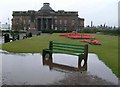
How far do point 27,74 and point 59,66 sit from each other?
238 cm

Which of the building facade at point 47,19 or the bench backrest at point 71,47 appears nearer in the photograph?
the bench backrest at point 71,47

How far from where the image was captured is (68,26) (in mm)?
108750

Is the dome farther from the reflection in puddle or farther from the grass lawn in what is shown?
the reflection in puddle

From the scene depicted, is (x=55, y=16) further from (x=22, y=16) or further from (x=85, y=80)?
(x=85, y=80)

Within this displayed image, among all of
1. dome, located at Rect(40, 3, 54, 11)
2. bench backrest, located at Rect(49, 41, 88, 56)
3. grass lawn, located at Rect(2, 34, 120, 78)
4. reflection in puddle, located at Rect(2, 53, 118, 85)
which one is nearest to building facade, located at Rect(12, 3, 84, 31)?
dome, located at Rect(40, 3, 54, 11)

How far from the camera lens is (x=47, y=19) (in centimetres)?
10756

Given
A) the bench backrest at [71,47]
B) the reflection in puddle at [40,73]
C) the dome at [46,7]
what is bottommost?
the reflection in puddle at [40,73]

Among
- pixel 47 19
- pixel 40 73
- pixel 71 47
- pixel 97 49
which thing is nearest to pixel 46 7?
pixel 47 19

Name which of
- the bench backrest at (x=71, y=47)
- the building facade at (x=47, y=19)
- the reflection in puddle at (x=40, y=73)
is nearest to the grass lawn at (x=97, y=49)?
the reflection in puddle at (x=40, y=73)

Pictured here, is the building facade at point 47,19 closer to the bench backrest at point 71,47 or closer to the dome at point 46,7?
the dome at point 46,7

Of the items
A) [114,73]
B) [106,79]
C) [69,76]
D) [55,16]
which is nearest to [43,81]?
[69,76]

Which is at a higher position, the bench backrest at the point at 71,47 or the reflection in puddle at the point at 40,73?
the bench backrest at the point at 71,47

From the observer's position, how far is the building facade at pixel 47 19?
106 metres

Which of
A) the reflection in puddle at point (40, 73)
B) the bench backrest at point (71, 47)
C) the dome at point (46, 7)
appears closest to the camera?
the reflection in puddle at point (40, 73)
